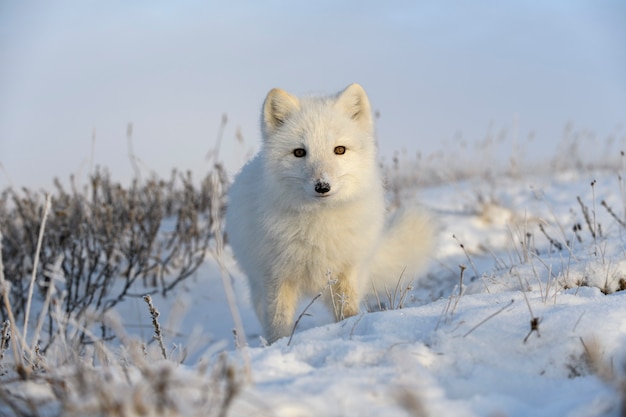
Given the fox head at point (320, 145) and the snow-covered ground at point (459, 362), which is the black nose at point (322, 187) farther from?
the snow-covered ground at point (459, 362)

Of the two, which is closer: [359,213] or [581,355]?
[581,355]

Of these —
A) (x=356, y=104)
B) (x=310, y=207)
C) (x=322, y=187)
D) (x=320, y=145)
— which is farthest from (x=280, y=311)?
(x=356, y=104)

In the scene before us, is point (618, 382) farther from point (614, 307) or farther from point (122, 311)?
point (122, 311)

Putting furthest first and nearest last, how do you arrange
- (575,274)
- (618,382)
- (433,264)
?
(433,264) → (575,274) → (618,382)

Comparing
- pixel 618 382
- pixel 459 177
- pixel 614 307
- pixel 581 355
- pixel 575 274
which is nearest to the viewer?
pixel 618 382

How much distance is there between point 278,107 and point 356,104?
56cm

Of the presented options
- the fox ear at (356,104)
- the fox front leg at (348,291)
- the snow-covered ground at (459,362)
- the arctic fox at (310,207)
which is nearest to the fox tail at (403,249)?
the arctic fox at (310,207)

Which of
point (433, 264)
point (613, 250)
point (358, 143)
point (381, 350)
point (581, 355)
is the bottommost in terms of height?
point (433, 264)

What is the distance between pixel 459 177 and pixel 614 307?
941cm

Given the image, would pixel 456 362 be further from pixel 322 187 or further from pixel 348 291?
pixel 348 291

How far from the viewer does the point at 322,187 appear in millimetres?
3539

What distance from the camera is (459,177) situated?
37.9ft

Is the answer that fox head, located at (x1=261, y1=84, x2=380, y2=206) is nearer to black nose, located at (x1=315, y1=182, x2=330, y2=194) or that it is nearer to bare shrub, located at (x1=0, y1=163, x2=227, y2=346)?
black nose, located at (x1=315, y1=182, x2=330, y2=194)

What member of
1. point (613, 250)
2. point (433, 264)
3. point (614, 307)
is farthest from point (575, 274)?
point (433, 264)
